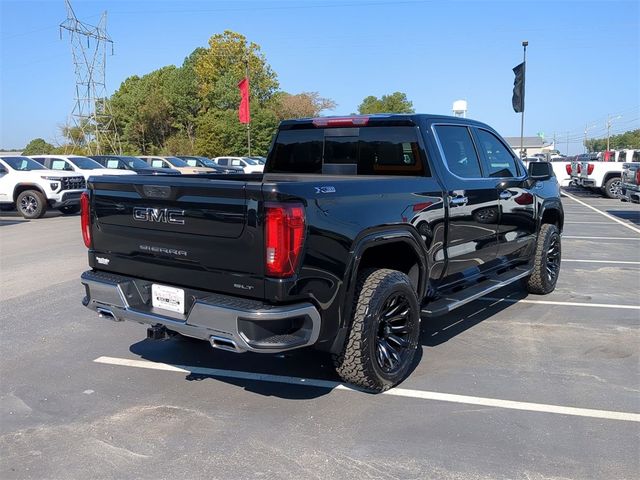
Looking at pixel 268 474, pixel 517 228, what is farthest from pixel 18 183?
pixel 268 474

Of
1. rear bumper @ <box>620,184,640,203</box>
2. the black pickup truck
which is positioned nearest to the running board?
the black pickup truck

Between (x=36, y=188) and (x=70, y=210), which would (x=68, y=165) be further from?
(x=36, y=188)

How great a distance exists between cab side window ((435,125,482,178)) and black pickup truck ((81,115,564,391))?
0.06ft

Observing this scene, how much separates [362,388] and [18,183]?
15.0m

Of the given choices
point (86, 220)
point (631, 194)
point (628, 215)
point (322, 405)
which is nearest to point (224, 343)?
point (322, 405)

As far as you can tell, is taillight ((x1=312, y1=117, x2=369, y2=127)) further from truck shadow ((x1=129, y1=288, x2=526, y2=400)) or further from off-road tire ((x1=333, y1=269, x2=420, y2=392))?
truck shadow ((x1=129, y1=288, x2=526, y2=400))

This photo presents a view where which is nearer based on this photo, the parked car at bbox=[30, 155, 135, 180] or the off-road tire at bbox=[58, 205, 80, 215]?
the off-road tire at bbox=[58, 205, 80, 215]

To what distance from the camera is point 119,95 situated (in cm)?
6719

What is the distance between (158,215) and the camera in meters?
3.88

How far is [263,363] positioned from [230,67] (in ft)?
202

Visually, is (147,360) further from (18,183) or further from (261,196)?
(18,183)

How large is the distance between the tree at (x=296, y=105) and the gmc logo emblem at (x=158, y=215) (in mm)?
52010

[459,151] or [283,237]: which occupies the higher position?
[459,151]

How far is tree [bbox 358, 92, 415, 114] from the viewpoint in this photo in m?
87.7
